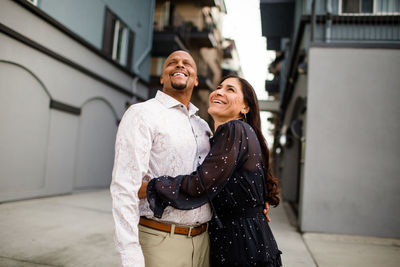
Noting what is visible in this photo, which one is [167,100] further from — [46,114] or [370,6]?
[370,6]

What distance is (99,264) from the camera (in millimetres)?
3551

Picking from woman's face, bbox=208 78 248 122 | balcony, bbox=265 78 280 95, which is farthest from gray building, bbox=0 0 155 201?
balcony, bbox=265 78 280 95

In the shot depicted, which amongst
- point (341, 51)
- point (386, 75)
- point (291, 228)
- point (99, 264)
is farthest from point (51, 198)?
point (386, 75)

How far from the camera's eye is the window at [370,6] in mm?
7531

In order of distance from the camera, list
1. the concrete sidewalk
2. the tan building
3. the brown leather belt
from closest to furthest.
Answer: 1. the brown leather belt
2. the concrete sidewalk
3. the tan building

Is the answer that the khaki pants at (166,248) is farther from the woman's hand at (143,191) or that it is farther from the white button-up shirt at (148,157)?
the woman's hand at (143,191)

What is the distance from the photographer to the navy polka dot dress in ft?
5.27

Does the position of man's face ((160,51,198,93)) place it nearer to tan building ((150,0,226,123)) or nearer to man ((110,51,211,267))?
man ((110,51,211,267))

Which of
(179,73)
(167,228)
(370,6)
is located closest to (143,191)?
(167,228)

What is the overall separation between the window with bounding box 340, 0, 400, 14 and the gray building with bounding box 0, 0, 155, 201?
23.5 ft

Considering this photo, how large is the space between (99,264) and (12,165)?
4.43 metres

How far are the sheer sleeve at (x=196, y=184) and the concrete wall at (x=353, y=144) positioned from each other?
15.1ft

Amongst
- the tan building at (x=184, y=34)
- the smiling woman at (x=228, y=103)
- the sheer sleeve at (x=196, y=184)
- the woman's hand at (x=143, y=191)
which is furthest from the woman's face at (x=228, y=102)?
the tan building at (x=184, y=34)

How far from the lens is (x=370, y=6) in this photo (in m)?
7.72
